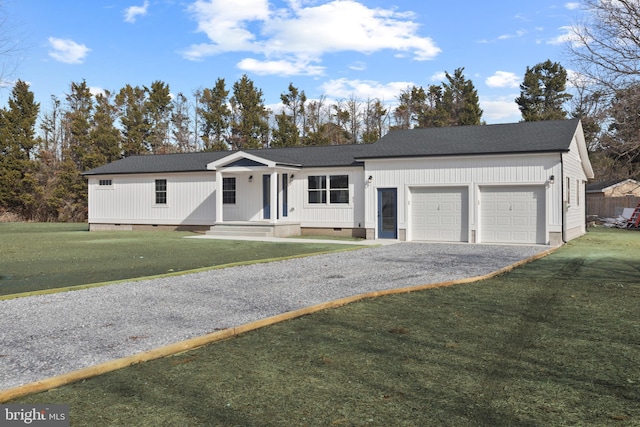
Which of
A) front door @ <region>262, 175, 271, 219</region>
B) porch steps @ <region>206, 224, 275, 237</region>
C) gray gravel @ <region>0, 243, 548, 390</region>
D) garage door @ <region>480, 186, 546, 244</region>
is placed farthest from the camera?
front door @ <region>262, 175, 271, 219</region>

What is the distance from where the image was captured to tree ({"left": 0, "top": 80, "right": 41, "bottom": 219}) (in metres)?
36.1

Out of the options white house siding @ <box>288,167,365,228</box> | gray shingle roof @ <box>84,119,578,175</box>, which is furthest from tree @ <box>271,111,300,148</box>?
white house siding @ <box>288,167,365,228</box>

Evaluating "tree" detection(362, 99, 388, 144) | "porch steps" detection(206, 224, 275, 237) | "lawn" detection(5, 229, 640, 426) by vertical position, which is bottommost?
"lawn" detection(5, 229, 640, 426)

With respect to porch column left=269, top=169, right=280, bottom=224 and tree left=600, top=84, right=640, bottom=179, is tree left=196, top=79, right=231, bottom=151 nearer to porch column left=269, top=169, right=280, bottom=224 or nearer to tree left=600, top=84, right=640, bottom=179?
porch column left=269, top=169, right=280, bottom=224

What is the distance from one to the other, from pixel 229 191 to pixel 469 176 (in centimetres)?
1084

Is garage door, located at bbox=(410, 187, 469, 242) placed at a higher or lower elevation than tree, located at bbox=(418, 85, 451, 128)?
lower

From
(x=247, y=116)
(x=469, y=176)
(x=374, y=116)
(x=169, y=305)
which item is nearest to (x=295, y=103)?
(x=247, y=116)

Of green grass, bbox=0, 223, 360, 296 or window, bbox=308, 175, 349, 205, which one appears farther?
window, bbox=308, 175, 349, 205

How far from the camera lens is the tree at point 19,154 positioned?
36.1 m

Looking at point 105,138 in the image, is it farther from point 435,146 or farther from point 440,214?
point 440,214

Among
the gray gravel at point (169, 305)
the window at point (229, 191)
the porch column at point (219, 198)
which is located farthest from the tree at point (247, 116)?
the gray gravel at point (169, 305)

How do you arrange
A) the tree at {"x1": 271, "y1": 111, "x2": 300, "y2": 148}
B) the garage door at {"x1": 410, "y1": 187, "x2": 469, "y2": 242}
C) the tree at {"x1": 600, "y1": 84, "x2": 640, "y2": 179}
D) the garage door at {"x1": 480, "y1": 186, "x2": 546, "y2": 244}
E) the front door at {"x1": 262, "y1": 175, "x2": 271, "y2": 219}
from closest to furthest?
the garage door at {"x1": 480, "y1": 186, "x2": 546, "y2": 244} → the garage door at {"x1": 410, "y1": 187, "x2": 469, "y2": 242} → the tree at {"x1": 600, "y1": 84, "x2": 640, "y2": 179} → the front door at {"x1": 262, "y1": 175, "x2": 271, "y2": 219} → the tree at {"x1": 271, "y1": 111, "x2": 300, "y2": 148}

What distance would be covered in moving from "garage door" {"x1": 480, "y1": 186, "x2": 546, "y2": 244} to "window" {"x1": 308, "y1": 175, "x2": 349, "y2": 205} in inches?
220

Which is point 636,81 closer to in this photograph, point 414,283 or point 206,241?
point 414,283
